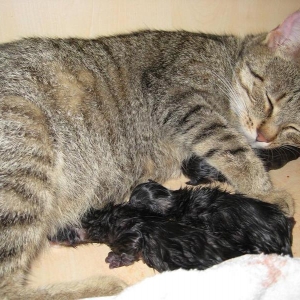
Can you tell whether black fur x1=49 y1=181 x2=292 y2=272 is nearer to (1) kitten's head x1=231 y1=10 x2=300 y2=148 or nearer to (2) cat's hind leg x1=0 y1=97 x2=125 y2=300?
(2) cat's hind leg x1=0 y1=97 x2=125 y2=300

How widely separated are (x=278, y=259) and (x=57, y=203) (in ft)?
3.46

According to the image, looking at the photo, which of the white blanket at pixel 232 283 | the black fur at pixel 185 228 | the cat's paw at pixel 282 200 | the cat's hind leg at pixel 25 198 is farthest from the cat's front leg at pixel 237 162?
the cat's hind leg at pixel 25 198

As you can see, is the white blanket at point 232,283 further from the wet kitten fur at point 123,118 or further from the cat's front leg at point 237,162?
the cat's front leg at point 237,162

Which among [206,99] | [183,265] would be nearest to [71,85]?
[206,99]

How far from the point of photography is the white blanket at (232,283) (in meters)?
1.49

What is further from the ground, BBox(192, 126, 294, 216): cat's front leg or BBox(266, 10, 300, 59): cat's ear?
BBox(266, 10, 300, 59): cat's ear

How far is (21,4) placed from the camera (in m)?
2.38

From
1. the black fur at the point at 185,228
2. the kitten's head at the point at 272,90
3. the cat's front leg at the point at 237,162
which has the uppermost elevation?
the kitten's head at the point at 272,90

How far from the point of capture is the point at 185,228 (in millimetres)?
1910

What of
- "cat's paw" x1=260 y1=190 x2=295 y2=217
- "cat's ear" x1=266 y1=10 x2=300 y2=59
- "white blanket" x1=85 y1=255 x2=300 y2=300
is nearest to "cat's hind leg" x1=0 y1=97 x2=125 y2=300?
"white blanket" x1=85 y1=255 x2=300 y2=300

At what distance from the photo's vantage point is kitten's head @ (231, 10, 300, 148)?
2160 millimetres

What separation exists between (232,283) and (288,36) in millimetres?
1414

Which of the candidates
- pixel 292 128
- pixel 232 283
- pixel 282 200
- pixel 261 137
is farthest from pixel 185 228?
pixel 292 128

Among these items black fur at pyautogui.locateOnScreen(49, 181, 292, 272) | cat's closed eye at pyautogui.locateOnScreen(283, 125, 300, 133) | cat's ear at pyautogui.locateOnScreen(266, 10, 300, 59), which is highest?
cat's ear at pyautogui.locateOnScreen(266, 10, 300, 59)
